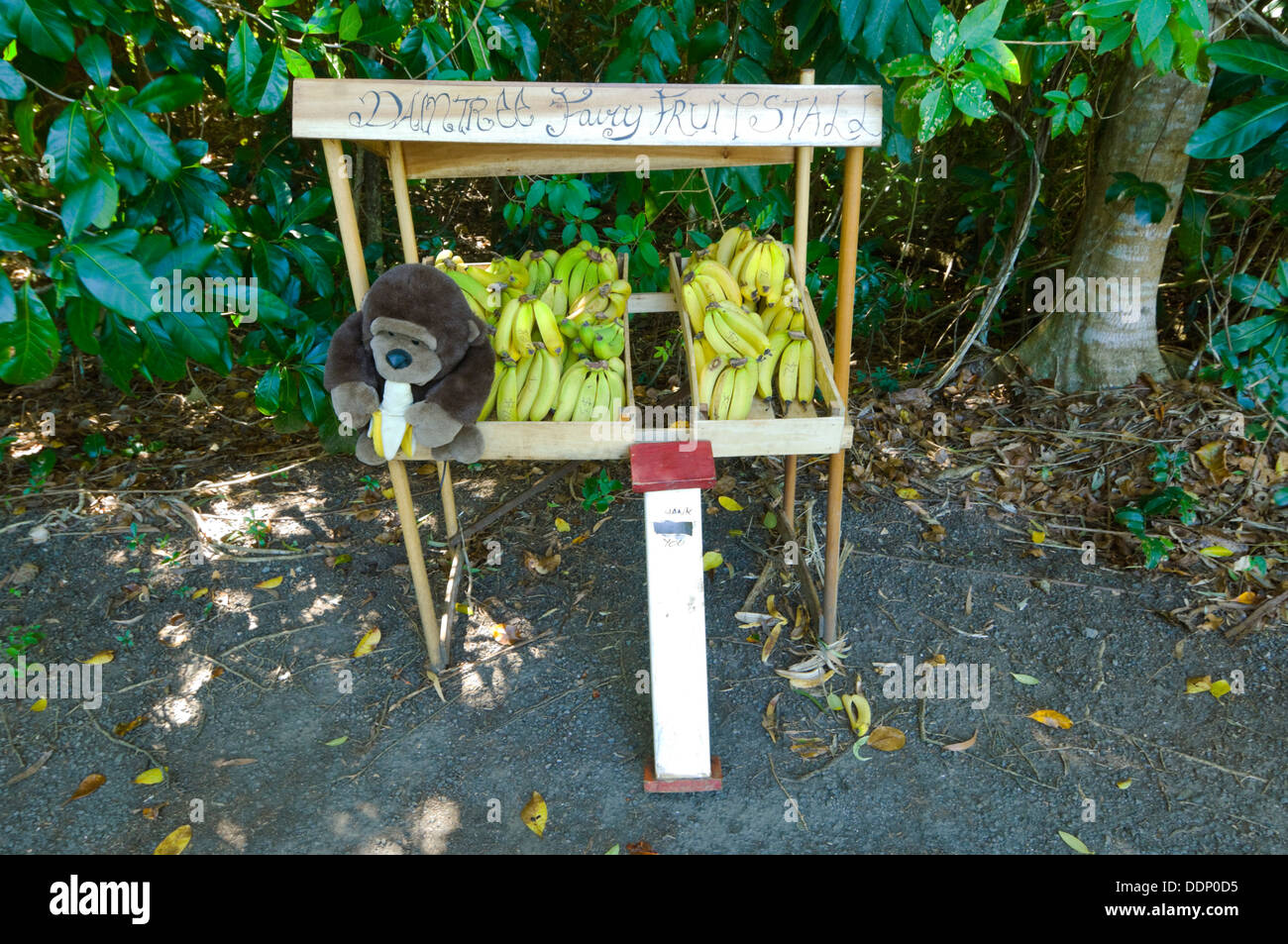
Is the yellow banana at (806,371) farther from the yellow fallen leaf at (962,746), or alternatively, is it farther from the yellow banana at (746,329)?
the yellow fallen leaf at (962,746)

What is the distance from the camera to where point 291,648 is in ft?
8.75

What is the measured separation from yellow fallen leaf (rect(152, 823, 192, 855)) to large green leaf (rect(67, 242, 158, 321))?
1.28 metres

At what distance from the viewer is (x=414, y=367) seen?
1.90 meters

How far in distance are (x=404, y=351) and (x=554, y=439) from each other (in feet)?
1.36

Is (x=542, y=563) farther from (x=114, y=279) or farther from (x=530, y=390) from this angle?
(x=114, y=279)

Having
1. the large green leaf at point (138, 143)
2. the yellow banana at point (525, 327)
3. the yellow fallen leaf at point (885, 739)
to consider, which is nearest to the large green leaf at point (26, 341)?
the large green leaf at point (138, 143)

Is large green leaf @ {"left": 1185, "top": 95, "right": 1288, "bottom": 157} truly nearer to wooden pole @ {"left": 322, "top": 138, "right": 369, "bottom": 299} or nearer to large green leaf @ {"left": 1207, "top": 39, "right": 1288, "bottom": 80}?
large green leaf @ {"left": 1207, "top": 39, "right": 1288, "bottom": 80}

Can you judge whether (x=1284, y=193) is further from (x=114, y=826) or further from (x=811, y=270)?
(x=114, y=826)

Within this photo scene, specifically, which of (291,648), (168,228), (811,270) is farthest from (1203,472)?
(168,228)

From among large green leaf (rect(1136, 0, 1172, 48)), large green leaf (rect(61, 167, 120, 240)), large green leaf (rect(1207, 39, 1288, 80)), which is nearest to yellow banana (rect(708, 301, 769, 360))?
large green leaf (rect(1136, 0, 1172, 48))

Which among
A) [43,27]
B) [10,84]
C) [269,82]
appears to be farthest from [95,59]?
[269,82]

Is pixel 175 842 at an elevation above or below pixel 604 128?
below

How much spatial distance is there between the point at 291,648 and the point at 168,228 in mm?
1337

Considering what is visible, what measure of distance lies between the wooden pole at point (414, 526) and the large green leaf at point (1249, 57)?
2.22 m
